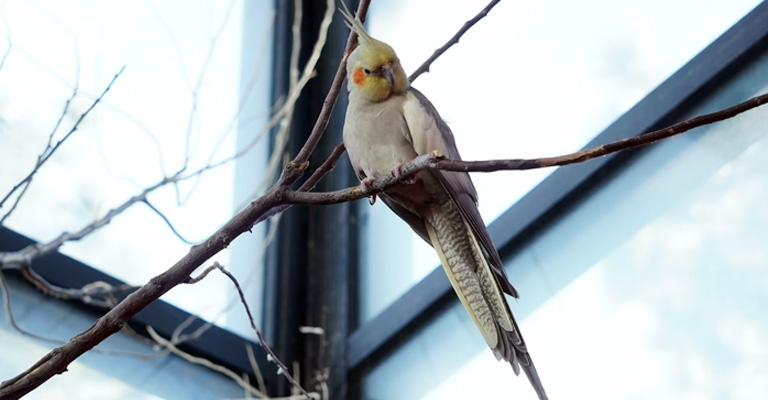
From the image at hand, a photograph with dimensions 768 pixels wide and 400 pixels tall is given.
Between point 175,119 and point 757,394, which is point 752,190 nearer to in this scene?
point 757,394

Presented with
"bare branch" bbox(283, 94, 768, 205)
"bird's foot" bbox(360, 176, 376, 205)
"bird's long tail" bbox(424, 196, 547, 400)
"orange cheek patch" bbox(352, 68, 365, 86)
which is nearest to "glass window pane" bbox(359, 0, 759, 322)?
"orange cheek patch" bbox(352, 68, 365, 86)

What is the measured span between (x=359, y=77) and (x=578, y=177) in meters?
1.20

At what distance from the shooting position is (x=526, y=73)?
9.86 ft

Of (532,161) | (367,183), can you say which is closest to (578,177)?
(367,183)

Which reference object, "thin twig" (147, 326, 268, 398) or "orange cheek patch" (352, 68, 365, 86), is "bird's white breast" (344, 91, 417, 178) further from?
"thin twig" (147, 326, 268, 398)

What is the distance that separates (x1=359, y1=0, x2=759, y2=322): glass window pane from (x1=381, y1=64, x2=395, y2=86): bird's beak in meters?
1.19

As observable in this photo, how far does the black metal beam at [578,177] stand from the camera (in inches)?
94.8

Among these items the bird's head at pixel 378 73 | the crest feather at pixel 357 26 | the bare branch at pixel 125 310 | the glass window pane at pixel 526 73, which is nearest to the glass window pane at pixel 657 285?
the glass window pane at pixel 526 73

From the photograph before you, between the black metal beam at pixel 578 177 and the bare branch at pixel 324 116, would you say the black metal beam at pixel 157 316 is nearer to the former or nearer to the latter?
the black metal beam at pixel 578 177

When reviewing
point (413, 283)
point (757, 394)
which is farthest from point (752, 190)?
point (413, 283)

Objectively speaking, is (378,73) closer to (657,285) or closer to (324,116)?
(324,116)

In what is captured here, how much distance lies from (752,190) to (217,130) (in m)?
1.99

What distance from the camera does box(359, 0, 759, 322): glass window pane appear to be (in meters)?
2.64

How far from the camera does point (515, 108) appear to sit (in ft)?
9.87
